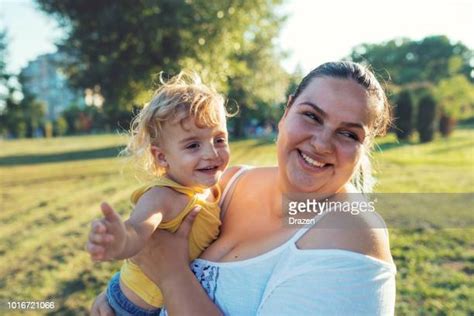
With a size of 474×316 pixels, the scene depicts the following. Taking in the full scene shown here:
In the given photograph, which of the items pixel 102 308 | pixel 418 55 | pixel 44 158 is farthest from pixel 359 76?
pixel 418 55

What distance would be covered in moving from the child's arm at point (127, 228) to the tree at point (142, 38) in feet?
32.0

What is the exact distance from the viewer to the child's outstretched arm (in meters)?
1.37

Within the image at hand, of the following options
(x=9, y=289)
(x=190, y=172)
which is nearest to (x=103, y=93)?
(x=9, y=289)

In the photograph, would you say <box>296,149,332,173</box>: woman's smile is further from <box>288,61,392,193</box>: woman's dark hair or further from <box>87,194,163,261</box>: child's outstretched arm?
<box>87,194,163,261</box>: child's outstretched arm

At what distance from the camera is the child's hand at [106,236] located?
1.37m

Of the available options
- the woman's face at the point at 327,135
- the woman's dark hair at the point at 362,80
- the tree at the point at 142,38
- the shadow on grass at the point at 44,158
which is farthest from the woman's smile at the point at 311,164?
the shadow on grass at the point at 44,158

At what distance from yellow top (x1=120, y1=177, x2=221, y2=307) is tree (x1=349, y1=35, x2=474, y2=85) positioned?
6214 cm

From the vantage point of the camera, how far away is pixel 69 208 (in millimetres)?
9367

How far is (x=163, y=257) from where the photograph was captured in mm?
1909

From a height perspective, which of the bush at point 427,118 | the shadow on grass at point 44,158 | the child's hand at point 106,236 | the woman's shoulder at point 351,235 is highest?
the child's hand at point 106,236

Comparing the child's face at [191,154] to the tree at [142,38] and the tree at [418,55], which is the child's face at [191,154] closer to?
the tree at [142,38]

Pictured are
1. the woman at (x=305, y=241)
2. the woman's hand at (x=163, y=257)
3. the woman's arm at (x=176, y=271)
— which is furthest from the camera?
the woman's hand at (x=163, y=257)

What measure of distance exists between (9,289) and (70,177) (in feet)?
32.9

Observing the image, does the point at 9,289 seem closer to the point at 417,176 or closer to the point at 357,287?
the point at 357,287
